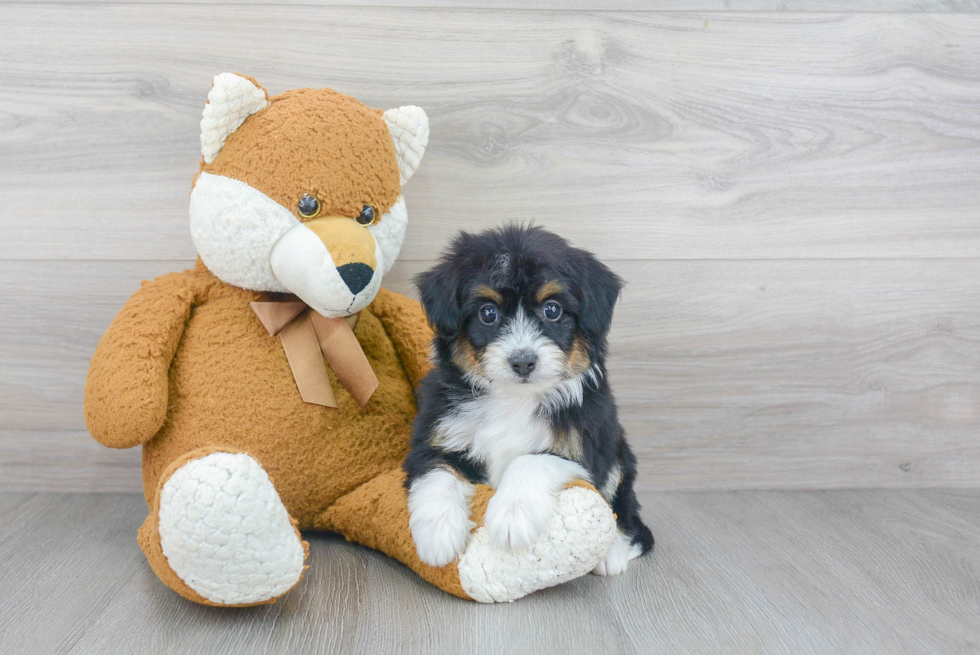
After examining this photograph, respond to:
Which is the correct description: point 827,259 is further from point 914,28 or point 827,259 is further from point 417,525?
point 417,525

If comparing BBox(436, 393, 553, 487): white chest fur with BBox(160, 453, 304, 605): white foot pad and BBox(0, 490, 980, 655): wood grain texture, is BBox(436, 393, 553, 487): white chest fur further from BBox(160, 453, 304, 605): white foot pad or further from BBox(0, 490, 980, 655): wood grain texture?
BBox(160, 453, 304, 605): white foot pad

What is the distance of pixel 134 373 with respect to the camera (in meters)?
1.78

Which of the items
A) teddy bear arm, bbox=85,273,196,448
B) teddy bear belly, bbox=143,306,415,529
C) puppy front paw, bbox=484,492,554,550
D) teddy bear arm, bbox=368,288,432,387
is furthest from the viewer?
teddy bear arm, bbox=368,288,432,387

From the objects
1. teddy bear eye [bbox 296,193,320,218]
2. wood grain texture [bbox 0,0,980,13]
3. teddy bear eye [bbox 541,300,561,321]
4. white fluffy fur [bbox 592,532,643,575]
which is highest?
wood grain texture [bbox 0,0,980,13]

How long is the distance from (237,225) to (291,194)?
147 millimetres

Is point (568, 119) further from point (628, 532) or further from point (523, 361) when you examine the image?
point (628, 532)

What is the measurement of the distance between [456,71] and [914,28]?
1441 mm

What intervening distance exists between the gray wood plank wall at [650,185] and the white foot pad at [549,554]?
3.06ft

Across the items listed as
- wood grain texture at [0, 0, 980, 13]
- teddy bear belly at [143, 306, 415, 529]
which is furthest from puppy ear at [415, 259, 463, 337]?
wood grain texture at [0, 0, 980, 13]

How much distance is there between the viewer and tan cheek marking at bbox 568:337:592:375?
169cm

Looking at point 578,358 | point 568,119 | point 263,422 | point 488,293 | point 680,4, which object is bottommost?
point 263,422

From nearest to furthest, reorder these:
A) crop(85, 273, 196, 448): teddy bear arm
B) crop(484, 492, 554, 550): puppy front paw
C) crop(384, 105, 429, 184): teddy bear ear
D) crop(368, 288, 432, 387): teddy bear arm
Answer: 1. crop(484, 492, 554, 550): puppy front paw
2. crop(85, 273, 196, 448): teddy bear arm
3. crop(384, 105, 429, 184): teddy bear ear
4. crop(368, 288, 432, 387): teddy bear arm

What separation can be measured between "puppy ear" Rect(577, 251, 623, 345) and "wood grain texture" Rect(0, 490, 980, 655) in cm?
60

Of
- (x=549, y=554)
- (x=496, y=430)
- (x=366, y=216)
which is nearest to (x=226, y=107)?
(x=366, y=216)
